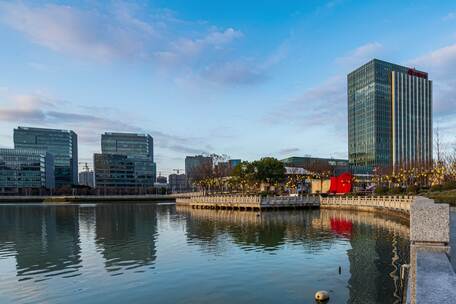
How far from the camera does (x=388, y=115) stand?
7520 inches

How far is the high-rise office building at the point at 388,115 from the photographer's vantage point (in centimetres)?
18850

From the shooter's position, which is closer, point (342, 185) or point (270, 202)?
point (270, 202)

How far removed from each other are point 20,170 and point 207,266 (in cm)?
19750

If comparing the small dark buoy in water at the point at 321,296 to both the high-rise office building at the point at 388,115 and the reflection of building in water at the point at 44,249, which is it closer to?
the reflection of building in water at the point at 44,249

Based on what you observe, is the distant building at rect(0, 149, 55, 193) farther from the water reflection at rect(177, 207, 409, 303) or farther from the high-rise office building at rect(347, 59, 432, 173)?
the water reflection at rect(177, 207, 409, 303)

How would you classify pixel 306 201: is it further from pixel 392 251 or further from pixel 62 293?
pixel 62 293

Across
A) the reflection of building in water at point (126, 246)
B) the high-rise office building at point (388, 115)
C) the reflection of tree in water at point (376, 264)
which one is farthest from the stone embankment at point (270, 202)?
the high-rise office building at point (388, 115)

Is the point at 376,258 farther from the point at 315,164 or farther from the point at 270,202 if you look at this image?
the point at 315,164

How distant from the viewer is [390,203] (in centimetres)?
5625

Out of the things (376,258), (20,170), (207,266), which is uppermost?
(20,170)

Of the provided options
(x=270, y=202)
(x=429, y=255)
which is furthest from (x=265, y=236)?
(x=270, y=202)

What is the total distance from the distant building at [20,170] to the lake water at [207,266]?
16849 cm

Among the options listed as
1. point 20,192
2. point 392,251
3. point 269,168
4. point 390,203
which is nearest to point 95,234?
point 392,251

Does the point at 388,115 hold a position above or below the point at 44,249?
above
